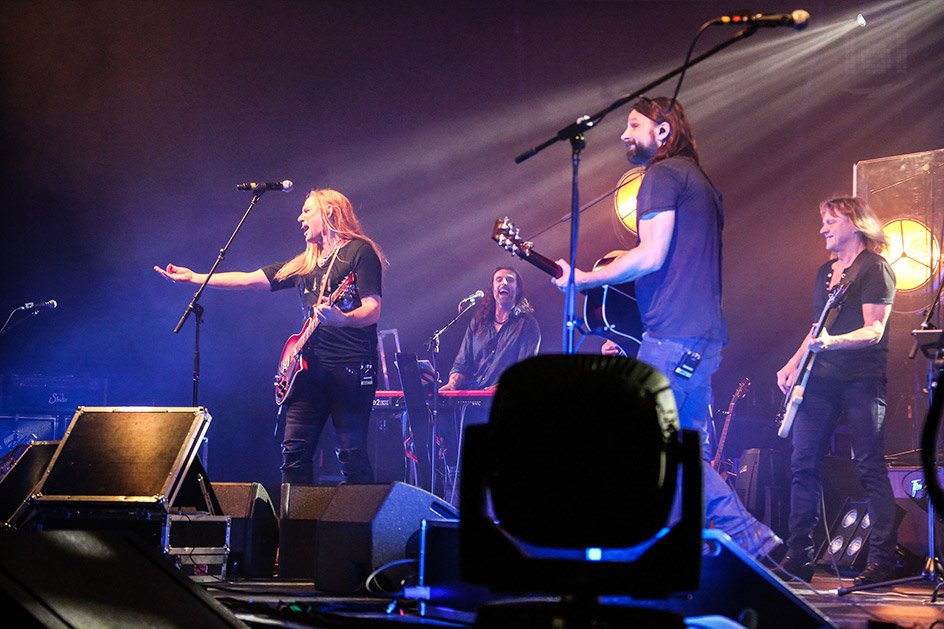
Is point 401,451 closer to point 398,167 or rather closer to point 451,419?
point 451,419

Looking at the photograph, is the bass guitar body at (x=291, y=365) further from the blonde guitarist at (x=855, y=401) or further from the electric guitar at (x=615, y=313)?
the blonde guitarist at (x=855, y=401)

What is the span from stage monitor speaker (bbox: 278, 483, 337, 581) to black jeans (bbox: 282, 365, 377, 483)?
55 centimetres

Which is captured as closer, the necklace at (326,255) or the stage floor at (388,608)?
the stage floor at (388,608)

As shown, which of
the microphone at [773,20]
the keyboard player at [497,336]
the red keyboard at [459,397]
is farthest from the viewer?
the keyboard player at [497,336]

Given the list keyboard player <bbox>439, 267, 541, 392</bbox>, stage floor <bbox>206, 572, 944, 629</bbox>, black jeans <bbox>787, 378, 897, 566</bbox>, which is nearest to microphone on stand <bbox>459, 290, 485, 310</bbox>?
keyboard player <bbox>439, 267, 541, 392</bbox>

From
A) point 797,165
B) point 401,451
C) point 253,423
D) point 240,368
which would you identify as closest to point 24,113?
point 240,368

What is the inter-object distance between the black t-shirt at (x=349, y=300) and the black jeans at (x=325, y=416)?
0.26 ft

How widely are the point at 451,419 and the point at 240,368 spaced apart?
8.14ft

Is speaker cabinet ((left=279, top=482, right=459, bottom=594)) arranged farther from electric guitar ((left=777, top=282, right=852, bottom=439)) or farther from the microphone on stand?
the microphone on stand

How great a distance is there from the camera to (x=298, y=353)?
4766 millimetres

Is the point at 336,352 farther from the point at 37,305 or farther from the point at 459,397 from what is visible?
the point at 37,305

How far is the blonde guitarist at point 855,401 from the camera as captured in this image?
4.50 m

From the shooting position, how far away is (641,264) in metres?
3.29

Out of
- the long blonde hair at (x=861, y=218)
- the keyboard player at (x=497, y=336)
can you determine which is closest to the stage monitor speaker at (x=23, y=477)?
the keyboard player at (x=497, y=336)
